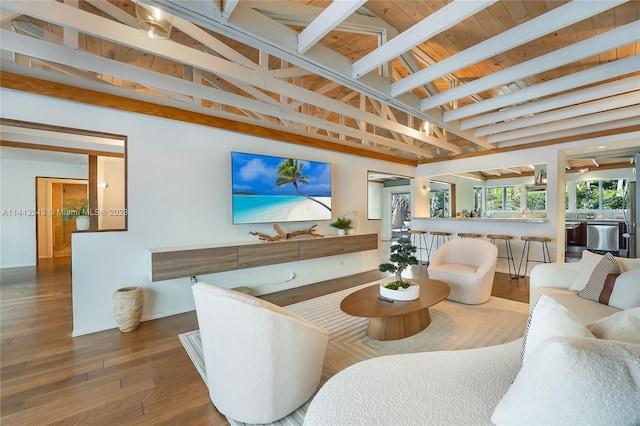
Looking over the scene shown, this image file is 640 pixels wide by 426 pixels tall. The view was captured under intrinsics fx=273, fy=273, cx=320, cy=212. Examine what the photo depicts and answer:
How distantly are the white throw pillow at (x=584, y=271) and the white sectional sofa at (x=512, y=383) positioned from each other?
176 centimetres

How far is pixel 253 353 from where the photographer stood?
1484 millimetres

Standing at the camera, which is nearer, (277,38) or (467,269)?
(277,38)

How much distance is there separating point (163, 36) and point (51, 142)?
13.5 feet

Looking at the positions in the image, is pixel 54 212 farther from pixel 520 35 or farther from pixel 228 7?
pixel 520 35

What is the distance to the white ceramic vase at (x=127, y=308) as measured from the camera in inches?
111

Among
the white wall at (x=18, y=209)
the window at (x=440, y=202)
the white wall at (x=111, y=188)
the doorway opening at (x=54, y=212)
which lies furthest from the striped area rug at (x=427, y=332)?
the window at (x=440, y=202)

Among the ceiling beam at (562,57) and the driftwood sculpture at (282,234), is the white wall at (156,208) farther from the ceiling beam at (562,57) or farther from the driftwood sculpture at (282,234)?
the ceiling beam at (562,57)

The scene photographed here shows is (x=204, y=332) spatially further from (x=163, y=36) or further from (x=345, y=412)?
(x=163, y=36)

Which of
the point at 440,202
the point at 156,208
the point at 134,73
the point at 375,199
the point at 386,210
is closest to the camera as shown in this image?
the point at 134,73

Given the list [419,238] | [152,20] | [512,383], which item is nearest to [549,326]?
[512,383]

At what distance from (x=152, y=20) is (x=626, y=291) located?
3879 mm

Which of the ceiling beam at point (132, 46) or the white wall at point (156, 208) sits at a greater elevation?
the ceiling beam at point (132, 46)

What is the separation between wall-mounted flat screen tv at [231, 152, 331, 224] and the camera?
382cm

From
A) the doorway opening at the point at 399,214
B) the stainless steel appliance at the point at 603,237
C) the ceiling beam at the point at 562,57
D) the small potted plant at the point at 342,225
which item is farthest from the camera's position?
the doorway opening at the point at 399,214
